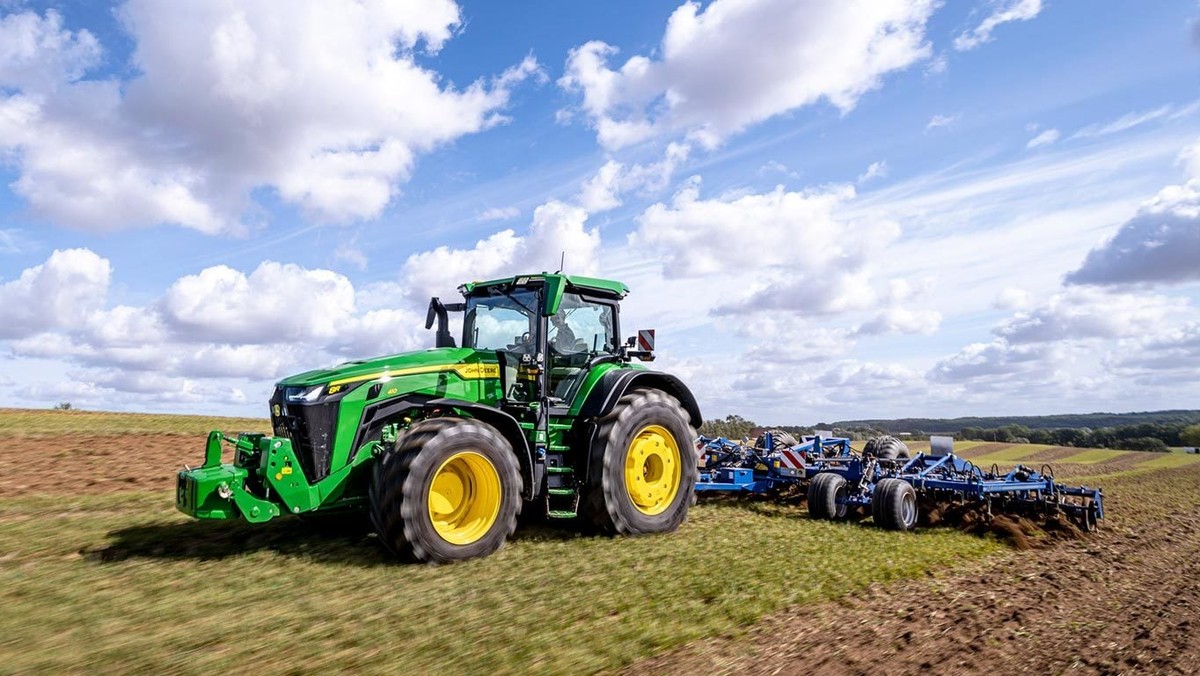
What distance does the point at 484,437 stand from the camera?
6082 mm

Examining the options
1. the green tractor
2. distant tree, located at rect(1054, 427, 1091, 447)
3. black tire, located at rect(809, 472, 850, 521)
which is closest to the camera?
the green tractor

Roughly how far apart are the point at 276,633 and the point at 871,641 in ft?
11.0

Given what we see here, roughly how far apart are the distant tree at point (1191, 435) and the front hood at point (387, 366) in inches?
1672

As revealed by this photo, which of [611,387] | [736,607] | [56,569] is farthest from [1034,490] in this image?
[56,569]

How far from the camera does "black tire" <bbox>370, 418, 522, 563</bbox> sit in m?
5.57

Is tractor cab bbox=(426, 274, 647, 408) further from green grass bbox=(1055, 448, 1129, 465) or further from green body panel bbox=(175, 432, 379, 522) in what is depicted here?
green grass bbox=(1055, 448, 1129, 465)

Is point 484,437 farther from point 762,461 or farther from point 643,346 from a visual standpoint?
point 762,461

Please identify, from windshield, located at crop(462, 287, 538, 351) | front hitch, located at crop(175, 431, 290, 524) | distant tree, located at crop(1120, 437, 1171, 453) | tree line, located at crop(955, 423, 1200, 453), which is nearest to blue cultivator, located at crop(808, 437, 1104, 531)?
windshield, located at crop(462, 287, 538, 351)

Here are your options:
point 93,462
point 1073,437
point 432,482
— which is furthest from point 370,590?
point 1073,437

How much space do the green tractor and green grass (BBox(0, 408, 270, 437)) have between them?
10031 mm

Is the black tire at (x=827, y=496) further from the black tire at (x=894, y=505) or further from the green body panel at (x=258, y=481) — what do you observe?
the green body panel at (x=258, y=481)

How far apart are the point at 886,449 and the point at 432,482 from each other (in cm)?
783

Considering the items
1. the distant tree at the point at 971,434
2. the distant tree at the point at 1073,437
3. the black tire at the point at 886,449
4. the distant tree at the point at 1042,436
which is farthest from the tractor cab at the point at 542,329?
the distant tree at the point at 971,434

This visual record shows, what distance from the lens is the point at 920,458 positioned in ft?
33.4
